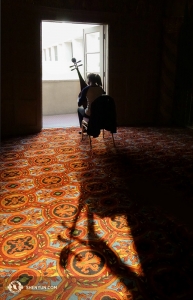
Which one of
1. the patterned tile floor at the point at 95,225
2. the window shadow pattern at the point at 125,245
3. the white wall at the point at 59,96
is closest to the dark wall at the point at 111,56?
the patterned tile floor at the point at 95,225

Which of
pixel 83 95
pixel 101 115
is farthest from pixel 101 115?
pixel 83 95

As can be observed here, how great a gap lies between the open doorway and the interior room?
46mm

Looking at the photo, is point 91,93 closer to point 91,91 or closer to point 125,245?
point 91,91

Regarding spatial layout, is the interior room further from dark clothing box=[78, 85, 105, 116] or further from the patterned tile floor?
dark clothing box=[78, 85, 105, 116]

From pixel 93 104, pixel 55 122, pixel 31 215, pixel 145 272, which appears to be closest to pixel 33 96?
pixel 55 122

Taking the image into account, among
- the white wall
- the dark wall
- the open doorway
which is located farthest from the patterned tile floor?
the white wall

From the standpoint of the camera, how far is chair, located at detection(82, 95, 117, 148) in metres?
4.50

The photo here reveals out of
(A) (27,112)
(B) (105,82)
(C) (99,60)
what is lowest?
(A) (27,112)

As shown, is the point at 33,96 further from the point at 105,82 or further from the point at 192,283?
the point at 192,283

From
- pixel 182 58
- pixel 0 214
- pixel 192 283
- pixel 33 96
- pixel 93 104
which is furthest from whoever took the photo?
pixel 182 58

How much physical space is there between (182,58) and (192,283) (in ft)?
18.2

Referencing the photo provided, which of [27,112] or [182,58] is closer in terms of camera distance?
[27,112]

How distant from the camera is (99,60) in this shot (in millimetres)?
6562

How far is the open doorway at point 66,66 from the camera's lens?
6582mm
